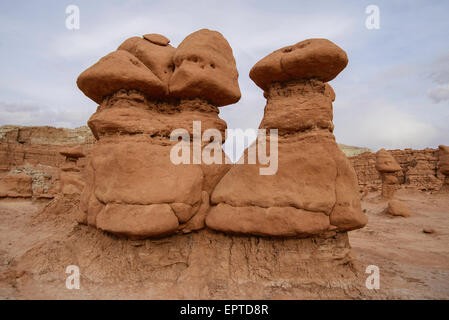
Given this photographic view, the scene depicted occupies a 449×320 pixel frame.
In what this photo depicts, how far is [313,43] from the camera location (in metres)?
3.96

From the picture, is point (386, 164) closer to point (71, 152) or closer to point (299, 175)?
point (299, 175)

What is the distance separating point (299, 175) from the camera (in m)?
3.73

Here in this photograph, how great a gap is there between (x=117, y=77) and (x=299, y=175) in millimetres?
3331

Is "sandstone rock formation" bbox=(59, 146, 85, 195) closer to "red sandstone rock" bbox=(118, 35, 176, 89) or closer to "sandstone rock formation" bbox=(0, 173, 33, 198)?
"sandstone rock formation" bbox=(0, 173, 33, 198)

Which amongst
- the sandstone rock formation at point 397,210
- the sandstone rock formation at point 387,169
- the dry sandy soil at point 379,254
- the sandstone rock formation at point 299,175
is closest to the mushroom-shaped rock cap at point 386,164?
the sandstone rock formation at point 387,169

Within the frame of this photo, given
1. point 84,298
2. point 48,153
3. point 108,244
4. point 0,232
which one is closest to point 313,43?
point 108,244

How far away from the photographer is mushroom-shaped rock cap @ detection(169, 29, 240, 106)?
14.7 ft

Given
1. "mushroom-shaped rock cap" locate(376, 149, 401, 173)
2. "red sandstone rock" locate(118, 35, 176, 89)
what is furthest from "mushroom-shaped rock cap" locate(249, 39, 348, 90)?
"mushroom-shaped rock cap" locate(376, 149, 401, 173)

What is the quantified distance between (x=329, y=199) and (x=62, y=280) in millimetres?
4129

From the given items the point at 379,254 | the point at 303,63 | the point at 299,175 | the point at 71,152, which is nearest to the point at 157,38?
the point at 303,63

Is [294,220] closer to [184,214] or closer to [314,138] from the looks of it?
[314,138]

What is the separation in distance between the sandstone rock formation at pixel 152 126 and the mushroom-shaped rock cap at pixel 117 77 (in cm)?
2

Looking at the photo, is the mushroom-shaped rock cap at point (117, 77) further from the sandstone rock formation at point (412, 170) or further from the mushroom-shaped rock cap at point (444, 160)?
the sandstone rock formation at point (412, 170)

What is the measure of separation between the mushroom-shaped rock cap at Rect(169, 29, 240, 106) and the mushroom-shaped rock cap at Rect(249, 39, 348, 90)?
1.98ft
